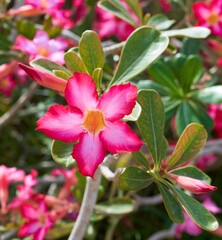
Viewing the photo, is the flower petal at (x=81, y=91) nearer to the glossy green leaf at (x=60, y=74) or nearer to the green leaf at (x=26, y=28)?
the glossy green leaf at (x=60, y=74)

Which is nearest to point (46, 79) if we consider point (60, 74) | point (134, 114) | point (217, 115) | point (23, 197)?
point (60, 74)

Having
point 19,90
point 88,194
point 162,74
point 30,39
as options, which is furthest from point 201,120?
point 19,90

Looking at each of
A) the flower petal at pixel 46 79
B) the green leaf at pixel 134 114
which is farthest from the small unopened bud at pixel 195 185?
the flower petal at pixel 46 79

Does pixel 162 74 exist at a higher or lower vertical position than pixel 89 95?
lower

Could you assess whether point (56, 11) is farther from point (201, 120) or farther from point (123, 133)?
point (123, 133)

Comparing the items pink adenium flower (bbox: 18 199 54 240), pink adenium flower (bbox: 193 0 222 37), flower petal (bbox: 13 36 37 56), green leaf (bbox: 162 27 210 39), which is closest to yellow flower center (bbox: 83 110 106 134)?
green leaf (bbox: 162 27 210 39)

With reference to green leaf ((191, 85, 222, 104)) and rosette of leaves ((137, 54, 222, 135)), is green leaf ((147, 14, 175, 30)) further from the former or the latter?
green leaf ((191, 85, 222, 104))
